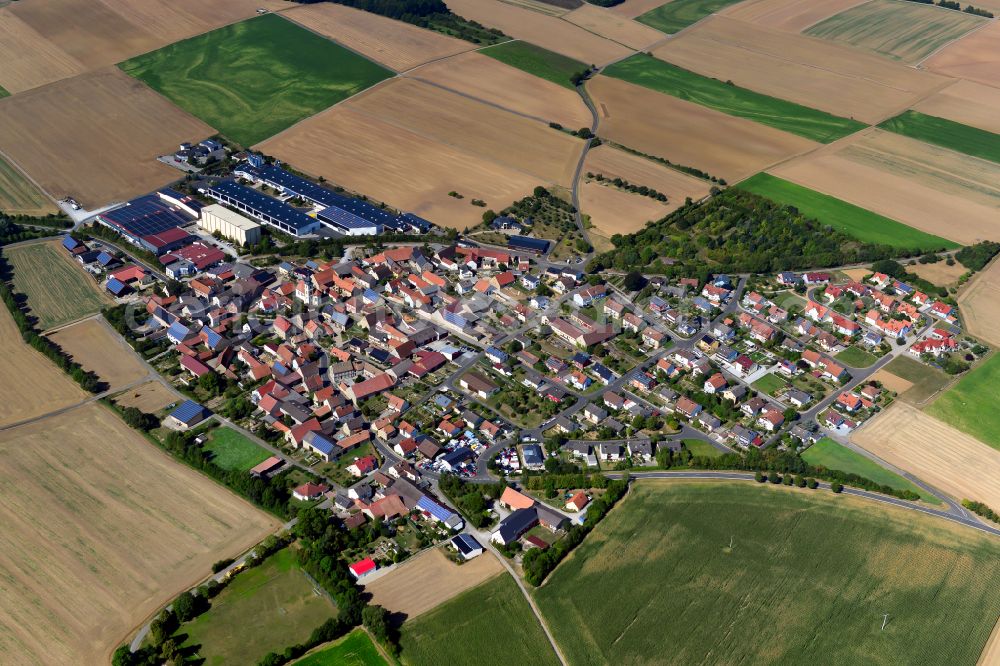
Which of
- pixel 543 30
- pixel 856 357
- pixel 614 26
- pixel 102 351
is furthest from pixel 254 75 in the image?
pixel 856 357

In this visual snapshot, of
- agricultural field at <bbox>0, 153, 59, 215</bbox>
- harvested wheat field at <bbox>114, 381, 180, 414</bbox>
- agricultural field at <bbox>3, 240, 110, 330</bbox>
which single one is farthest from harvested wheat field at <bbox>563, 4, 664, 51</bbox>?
harvested wheat field at <bbox>114, 381, 180, 414</bbox>

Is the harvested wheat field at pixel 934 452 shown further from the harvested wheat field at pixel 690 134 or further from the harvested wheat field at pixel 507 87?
the harvested wheat field at pixel 507 87

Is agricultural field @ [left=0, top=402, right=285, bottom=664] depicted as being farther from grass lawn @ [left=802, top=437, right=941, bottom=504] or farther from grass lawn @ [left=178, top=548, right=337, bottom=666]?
grass lawn @ [left=802, top=437, right=941, bottom=504]

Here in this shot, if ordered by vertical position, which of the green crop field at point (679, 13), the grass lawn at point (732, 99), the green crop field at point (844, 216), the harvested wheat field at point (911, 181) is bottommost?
the green crop field at point (844, 216)

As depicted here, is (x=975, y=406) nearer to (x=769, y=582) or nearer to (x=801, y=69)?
(x=769, y=582)

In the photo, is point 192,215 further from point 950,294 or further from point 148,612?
point 950,294

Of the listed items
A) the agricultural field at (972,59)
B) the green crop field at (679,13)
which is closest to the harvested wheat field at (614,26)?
the green crop field at (679,13)

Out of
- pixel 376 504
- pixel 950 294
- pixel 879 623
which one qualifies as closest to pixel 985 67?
pixel 950 294
